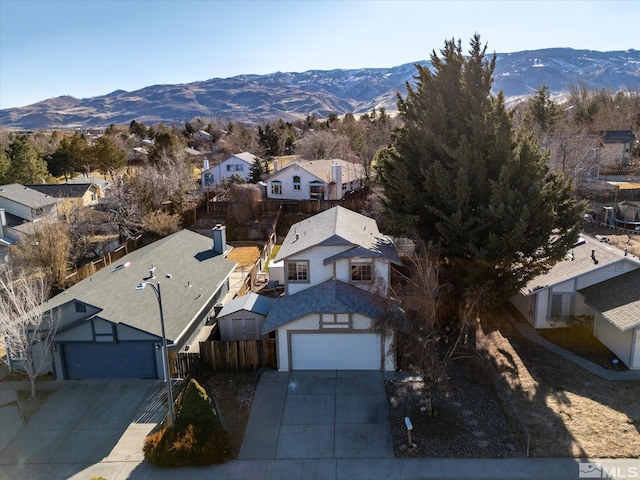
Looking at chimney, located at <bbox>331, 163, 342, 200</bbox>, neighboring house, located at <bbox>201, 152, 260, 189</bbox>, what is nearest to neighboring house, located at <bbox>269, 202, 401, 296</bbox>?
chimney, located at <bbox>331, 163, 342, 200</bbox>

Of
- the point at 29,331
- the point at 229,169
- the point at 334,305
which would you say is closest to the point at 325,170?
the point at 229,169

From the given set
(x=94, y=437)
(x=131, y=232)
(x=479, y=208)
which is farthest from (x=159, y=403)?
(x=131, y=232)

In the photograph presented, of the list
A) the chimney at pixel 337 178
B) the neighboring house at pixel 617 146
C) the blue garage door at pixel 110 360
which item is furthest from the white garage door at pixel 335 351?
the neighboring house at pixel 617 146

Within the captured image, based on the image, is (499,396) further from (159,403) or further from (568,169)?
(568,169)

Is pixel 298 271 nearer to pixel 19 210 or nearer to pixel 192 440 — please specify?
pixel 192 440

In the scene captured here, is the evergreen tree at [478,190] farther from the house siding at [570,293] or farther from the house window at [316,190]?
the house window at [316,190]

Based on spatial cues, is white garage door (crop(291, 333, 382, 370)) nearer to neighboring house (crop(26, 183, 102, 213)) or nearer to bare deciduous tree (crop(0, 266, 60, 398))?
bare deciduous tree (crop(0, 266, 60, 398))
